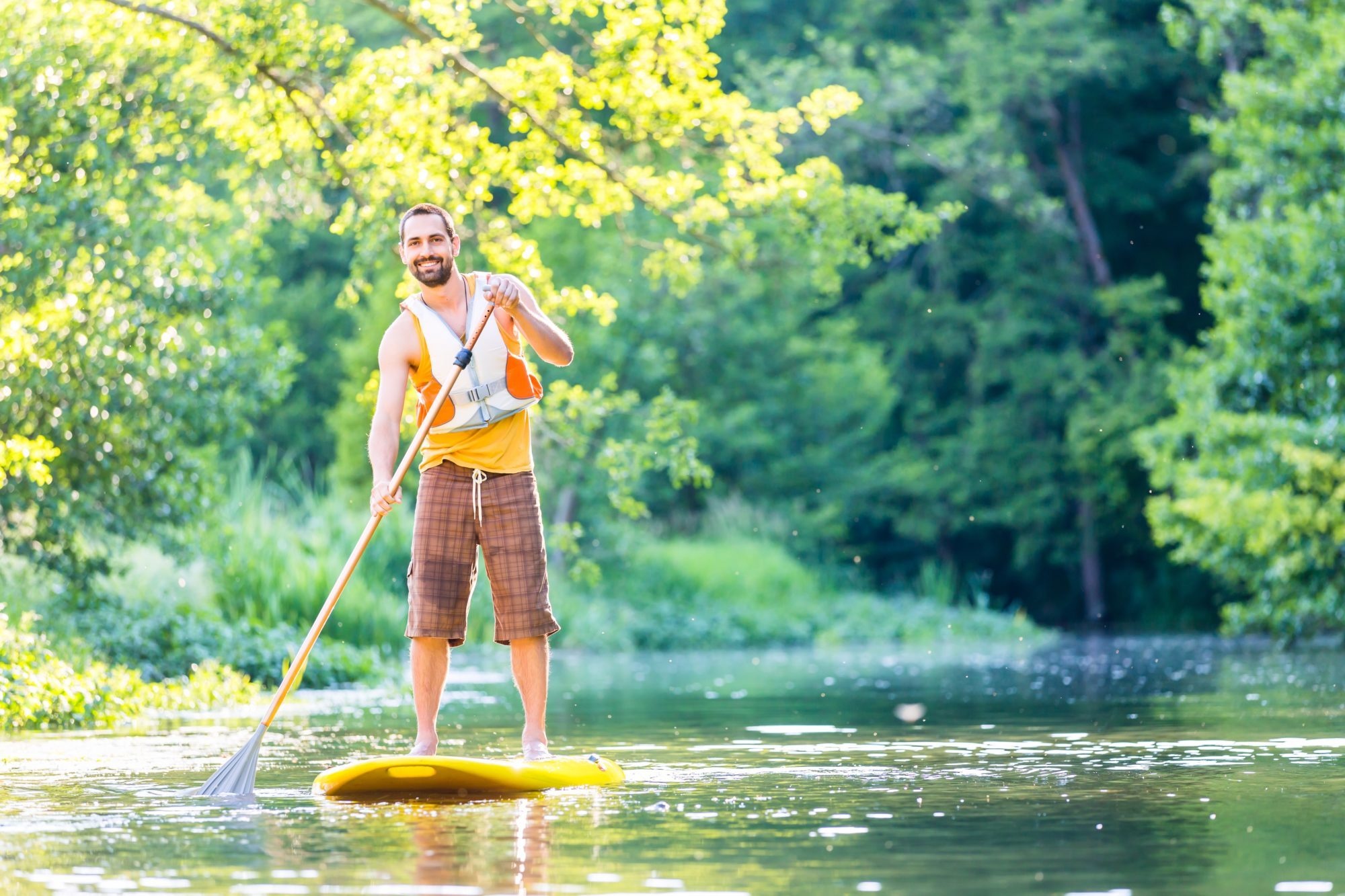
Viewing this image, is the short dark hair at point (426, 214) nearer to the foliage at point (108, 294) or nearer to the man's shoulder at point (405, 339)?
the man's shoulder at point (405, 339)

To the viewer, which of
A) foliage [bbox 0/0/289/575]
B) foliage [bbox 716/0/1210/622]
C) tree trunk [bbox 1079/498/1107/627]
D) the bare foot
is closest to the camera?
the bare foot

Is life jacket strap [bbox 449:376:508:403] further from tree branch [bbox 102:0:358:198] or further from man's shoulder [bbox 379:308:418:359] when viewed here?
tree branch [bbox 102:0:358:198]

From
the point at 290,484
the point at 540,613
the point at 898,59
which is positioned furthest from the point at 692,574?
the point at 540,613

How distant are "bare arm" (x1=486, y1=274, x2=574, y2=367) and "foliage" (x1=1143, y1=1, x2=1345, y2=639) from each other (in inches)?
419

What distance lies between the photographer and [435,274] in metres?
7.05

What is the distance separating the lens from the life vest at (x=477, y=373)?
6.97 m

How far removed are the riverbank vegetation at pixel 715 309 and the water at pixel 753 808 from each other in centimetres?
241

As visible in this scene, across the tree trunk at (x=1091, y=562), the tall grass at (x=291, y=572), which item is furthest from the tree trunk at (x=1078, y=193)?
the tall grass at (x=291, y=572)

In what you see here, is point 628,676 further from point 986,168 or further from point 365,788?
point 986,168

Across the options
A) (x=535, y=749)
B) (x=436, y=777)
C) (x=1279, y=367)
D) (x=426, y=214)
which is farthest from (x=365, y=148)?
(x=1279, y=367)

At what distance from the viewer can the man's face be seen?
7055 mm

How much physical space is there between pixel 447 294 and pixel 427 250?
18 cm

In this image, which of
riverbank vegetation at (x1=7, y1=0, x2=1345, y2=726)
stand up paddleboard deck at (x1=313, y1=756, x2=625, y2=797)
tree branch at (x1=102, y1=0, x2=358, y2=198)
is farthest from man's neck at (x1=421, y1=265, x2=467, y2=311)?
tree branch at (x1=102, y1=0, x2=358, y2=198)

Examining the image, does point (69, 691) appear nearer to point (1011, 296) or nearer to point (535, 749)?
point (535, 749)
